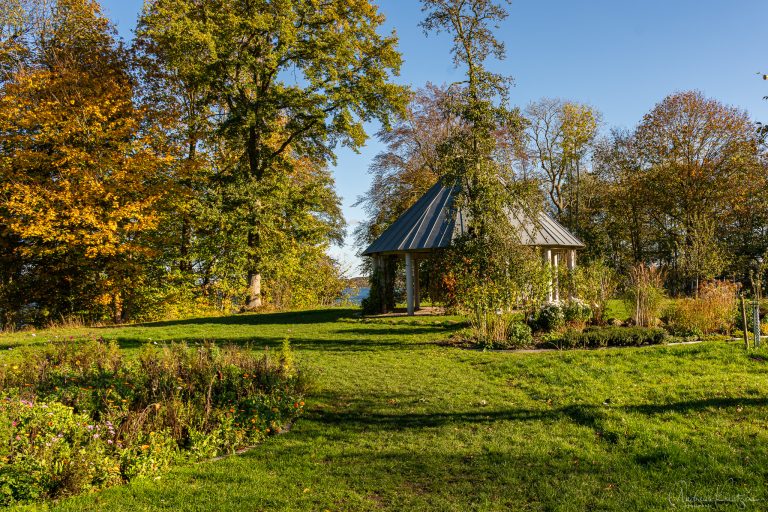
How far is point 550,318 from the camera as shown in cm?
1139

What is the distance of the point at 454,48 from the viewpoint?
12.2 metres

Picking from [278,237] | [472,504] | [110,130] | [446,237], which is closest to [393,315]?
[446,237]

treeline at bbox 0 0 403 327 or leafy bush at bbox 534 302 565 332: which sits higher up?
treeline at bbox 0 0 403 327

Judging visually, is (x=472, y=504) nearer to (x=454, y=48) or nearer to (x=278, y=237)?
(x=454, y=48)

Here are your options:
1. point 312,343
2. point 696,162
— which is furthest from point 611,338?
point 696,162

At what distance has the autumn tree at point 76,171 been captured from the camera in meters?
16.1

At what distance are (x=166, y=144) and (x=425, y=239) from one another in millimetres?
10717

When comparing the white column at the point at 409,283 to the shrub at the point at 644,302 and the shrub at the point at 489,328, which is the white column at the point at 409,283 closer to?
the shrub at the point at 489,328

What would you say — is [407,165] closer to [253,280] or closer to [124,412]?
[253,280]

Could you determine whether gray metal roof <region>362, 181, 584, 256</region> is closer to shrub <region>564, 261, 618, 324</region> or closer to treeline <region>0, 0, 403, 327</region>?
shrub <region>564, 261, 618, 324</region>

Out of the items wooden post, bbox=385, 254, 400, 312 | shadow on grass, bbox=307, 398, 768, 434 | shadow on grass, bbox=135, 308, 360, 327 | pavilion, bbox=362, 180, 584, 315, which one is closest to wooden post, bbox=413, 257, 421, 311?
pavilion, bbox=362, 180, 584, 315

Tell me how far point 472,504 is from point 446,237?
1274cm

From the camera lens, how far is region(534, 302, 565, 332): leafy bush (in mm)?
11312

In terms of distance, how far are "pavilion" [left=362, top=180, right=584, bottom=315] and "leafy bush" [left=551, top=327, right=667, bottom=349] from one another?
5334 millimetres
